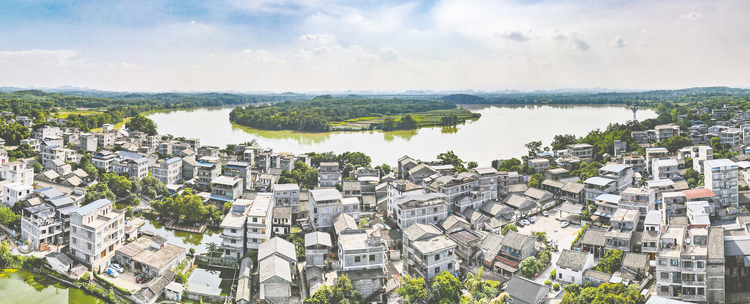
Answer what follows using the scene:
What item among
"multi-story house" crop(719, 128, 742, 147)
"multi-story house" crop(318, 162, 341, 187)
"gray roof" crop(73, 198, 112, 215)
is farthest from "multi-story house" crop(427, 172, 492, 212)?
"multi-story house" crop(719, 128, 742, 147)

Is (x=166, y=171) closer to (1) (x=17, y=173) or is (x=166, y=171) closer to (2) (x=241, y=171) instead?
(2) (x=241, y=171)

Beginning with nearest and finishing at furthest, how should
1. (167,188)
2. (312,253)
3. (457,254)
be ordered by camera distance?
1. (312,253)
2. (457,254)
3. (167,188)

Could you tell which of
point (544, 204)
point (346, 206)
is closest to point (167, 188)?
point (346, 206)

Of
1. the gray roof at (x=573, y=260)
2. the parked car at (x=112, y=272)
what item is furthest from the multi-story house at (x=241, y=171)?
the gray roof at (x=573, y=260)

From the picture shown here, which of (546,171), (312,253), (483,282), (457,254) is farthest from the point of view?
(546,171)

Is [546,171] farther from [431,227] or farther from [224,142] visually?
[224,142]
